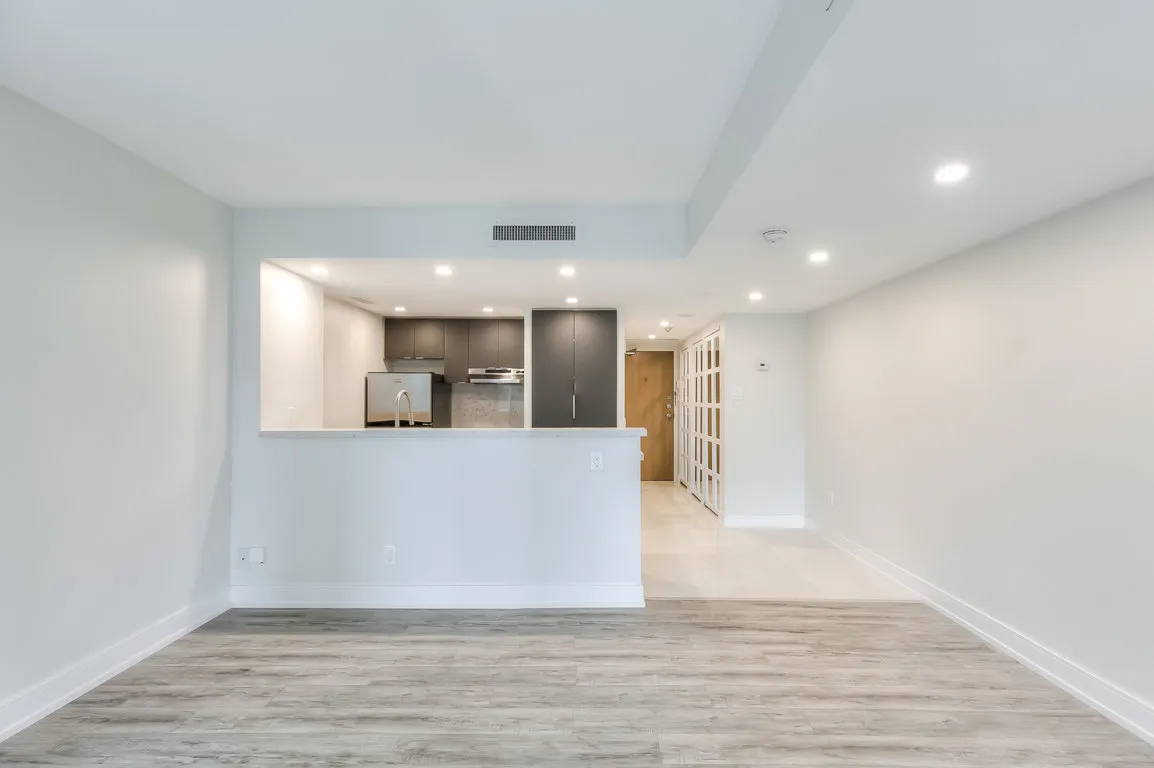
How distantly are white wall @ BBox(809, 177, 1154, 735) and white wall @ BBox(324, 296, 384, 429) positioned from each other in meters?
4.50

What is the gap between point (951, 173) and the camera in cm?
195

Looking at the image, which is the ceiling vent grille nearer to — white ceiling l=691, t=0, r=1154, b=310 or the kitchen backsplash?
white ceiling l=691, t=0, r=1154, b=310

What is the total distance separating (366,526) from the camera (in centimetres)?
319

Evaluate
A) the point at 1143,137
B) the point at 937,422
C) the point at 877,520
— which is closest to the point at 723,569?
the point at 877,520

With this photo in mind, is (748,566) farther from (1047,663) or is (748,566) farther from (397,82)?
(397,82)

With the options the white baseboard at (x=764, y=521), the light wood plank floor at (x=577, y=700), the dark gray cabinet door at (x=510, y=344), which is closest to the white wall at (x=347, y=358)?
the dark gray cabinet door at (x=510, y=344)

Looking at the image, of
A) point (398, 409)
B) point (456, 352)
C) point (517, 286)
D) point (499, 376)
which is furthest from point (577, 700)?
point (456, 352)

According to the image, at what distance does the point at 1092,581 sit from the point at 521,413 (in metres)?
4.68

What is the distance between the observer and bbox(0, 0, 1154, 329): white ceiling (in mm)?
1336

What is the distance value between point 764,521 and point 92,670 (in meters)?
5.05

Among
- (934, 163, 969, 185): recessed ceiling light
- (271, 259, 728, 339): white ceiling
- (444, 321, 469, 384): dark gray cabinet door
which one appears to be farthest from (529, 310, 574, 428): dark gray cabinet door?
(934, 163, 969, 185): recessed ceiling light

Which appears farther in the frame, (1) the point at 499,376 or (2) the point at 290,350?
(1) the point at 499,376

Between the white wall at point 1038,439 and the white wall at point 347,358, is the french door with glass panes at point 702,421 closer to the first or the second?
the white wall at point 1038,439

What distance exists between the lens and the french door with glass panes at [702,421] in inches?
225
